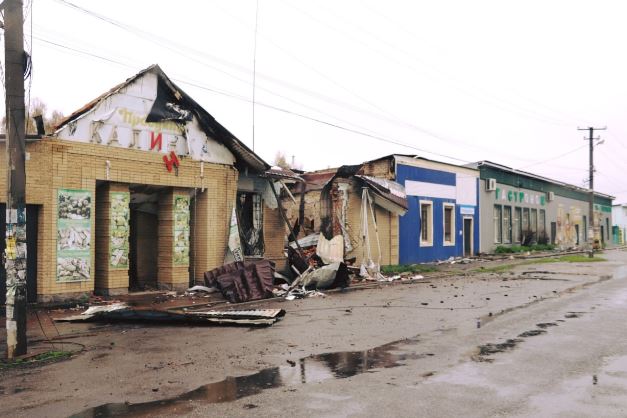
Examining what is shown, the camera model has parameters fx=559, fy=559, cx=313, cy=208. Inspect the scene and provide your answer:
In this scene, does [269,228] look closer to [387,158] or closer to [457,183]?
[387,158]

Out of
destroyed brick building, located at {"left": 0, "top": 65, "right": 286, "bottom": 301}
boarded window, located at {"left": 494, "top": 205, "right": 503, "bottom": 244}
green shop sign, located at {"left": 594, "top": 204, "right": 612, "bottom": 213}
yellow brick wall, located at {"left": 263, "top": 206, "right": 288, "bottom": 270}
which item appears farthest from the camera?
green shop sign, located at {"left": 594, "top": 204, "right": 612, "bottom": 213}

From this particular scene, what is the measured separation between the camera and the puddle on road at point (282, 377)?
5363mm

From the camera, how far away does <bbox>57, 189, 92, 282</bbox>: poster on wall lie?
42.4 ft

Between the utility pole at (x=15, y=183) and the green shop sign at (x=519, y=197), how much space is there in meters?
32.5

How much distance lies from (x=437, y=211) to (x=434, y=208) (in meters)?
0.41

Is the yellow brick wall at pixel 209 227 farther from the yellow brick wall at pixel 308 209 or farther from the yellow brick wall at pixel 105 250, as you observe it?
the yellow brick wall at pixel 308 209

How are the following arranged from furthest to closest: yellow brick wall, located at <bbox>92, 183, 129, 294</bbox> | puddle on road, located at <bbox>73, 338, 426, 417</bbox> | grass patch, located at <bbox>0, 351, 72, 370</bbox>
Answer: yellow brick wall, located at <bbox>92, 183, 129, 294</bbox> → grass patch, located at <bbox>0, 351, 72, 370</bbox> → puddle on road, located at <bbox>73, 338, 426, 417</bbox>

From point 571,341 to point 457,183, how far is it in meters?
23.1

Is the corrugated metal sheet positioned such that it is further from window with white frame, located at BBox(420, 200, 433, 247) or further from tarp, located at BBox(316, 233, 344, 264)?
window with white frame, located at BBox(420, 200, 433, 247)

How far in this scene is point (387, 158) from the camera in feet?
84.6

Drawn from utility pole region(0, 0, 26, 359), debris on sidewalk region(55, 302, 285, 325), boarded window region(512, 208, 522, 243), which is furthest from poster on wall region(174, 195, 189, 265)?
boarded window region(512, 208, 522, 243)

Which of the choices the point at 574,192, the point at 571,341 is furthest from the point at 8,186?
the point at 574,192

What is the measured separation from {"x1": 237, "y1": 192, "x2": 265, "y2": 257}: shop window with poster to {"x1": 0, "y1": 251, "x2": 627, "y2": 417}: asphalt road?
6364 mm

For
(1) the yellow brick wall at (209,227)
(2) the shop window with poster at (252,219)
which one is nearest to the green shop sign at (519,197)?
(2) the shop window with poster at (252,219)
